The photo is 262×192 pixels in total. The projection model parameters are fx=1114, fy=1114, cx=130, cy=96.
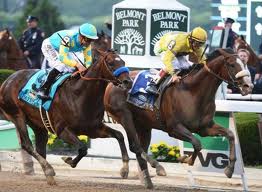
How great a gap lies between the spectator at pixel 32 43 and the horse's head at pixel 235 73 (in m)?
10.7

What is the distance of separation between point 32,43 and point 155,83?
10.4m

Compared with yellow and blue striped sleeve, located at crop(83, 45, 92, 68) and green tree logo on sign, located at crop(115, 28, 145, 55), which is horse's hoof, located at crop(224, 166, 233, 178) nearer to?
yellow and blue striped sleeve, located at crop(83, 45, 92, 68)

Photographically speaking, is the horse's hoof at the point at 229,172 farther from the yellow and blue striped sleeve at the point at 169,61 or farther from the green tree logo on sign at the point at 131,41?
the green tree logo on sign at the point at 131,41

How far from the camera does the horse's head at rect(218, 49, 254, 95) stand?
1240 centimetres

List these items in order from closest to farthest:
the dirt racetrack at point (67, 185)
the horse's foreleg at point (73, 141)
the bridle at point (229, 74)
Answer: the dirt racetrack at point (67, 185) < the bridle at point (229, 74) < the horse's foreleg at point (73, 141)

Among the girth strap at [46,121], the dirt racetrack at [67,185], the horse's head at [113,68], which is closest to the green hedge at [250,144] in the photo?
the dirt racetrack at [67,185]

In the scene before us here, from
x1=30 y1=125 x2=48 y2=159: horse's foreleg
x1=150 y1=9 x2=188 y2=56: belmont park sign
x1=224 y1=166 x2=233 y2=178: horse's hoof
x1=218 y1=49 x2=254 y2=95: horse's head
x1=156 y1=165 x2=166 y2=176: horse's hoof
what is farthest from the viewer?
x1=150 y1=9 x2=188 y2=56: belmont park sign

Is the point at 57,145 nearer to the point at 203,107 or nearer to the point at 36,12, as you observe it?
the point at 203,107

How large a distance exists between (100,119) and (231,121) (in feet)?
5.11

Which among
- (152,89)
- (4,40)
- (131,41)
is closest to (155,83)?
(152,89)

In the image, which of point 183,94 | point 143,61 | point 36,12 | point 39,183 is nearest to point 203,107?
Result: point 183,94

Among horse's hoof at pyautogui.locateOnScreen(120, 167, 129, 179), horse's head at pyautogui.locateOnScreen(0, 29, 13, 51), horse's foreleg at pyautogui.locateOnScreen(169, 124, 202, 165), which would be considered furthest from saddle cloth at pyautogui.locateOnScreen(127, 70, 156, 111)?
horse's head at pyautogui.locateOnScreen(0, 29, 13, 51)

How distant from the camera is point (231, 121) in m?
13.1

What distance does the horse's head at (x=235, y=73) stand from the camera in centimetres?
1240
